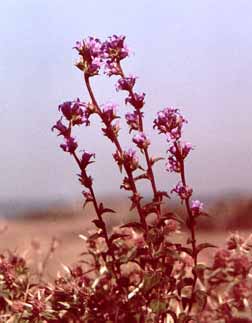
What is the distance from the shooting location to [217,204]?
10.5 m

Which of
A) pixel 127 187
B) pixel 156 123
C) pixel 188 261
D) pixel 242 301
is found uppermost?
pixel 156 123

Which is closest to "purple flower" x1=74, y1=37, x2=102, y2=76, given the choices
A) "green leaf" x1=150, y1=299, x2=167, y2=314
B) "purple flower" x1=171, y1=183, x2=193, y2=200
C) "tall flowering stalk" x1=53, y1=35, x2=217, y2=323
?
"tall flowering stalk" x1=53, y1=35, x2=217, y2=323

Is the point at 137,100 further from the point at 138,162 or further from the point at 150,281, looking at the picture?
the point at 150,281

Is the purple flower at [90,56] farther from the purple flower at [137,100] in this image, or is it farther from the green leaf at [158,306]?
the green leaf at [158,306]

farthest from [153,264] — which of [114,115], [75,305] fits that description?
[114,115]

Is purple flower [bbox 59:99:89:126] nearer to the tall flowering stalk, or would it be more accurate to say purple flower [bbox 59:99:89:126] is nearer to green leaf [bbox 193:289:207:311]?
the tall flowering stalk

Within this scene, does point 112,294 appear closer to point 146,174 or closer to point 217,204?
point 146,174

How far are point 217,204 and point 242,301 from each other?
23.2ft

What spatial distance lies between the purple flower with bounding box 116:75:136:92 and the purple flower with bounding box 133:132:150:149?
20 cm

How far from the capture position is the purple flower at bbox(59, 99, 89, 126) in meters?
2.65

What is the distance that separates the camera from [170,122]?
268 cm

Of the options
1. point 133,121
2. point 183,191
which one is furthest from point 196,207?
point 133,121

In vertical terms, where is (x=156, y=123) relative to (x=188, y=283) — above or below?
above

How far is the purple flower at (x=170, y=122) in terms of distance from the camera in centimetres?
267
